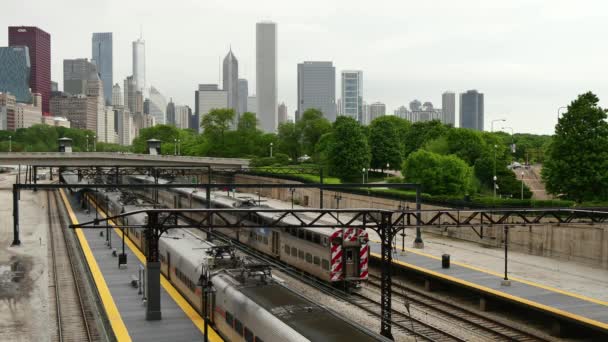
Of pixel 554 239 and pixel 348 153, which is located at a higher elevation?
pixel 348 153

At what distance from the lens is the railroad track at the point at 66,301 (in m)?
28.7

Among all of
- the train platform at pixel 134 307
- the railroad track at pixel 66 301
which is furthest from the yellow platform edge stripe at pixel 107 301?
the railroad track at pixel 66 301

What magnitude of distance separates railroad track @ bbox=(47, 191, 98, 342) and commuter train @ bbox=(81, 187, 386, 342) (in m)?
4.69

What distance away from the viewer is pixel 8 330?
28.3 m

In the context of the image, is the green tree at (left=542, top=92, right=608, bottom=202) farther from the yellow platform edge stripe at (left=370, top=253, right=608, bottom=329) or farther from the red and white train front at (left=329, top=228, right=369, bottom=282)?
the red and white train front at (left=329, top=228, right=369, bottom=282)

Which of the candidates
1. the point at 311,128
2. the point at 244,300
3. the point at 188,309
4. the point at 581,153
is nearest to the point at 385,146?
the point at 311,128

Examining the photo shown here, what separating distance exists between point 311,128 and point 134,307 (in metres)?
113

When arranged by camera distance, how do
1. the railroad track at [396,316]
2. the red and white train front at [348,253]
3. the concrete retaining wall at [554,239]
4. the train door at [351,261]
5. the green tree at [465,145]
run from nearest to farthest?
the railroad track at [396,316] → the red and white train front at [348,253] → the train door at [351,261] → the concrete retaining wall at [554,239] → the green tree at [465,145]

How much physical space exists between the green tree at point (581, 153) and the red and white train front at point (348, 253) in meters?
28.8

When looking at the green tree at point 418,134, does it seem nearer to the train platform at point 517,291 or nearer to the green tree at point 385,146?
the green tree at point 385,146

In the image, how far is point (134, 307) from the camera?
1170 inches

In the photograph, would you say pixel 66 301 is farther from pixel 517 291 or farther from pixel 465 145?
pixel 465 145

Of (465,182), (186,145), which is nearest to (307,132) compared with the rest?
(186,145)

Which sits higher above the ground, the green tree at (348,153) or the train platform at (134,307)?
the green tree at (348,153)
